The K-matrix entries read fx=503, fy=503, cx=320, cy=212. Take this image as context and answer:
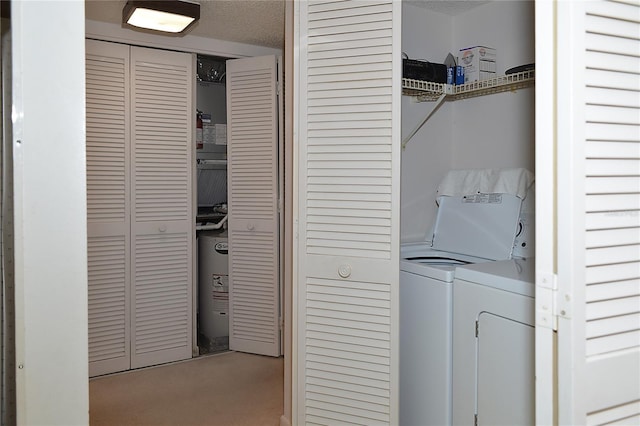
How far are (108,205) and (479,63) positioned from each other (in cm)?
245

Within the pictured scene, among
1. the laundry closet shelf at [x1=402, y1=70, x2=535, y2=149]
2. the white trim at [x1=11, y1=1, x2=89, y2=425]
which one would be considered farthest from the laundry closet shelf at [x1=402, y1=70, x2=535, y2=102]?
the white trim at [x1=11, y1=1, x2=89, y2=425]

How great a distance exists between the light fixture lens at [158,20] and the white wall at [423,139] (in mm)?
1300

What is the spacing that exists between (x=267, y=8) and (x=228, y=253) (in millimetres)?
1793

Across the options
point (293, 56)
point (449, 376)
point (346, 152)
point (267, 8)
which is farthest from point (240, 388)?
point (267, 8)

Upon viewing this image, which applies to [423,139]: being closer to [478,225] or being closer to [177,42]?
[478,225]

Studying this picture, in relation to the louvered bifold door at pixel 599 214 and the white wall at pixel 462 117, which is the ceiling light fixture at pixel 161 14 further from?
the louvered bifold door at pixel 599 214

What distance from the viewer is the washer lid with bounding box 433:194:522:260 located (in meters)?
2.46

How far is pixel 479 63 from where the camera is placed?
8.79 feet

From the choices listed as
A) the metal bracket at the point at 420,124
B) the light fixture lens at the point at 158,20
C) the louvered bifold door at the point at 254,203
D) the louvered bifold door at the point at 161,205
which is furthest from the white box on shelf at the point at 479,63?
the louvered bifold door at the point at 161,205

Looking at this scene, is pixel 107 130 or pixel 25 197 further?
pixel 107 130

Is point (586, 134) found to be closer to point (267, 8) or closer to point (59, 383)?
point (59, 383)

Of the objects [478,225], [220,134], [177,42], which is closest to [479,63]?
[478,225]

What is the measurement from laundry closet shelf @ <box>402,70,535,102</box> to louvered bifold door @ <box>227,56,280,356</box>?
1272 millimetres

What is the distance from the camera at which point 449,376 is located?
84.0 inches
